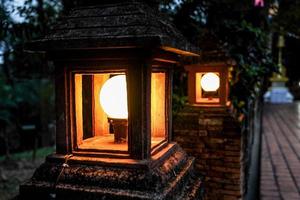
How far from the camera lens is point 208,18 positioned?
5168 mm

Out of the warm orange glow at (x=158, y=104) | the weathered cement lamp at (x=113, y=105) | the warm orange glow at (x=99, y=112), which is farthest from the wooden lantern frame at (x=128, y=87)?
the warm orange glow at (x=99, y=112)

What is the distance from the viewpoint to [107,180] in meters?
1.95

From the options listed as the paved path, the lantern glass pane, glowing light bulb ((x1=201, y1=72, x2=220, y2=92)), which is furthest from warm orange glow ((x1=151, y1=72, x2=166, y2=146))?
the paved path

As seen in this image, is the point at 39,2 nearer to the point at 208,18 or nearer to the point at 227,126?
the point at 208,18

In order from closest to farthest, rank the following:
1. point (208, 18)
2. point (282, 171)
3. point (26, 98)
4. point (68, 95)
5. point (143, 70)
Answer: point (143, 70) → point (68, 95) → point (208, 18) → point (282, 171) → point (26, 98)

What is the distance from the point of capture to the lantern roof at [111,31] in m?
1.75

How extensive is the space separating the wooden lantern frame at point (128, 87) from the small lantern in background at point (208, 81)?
2175mm

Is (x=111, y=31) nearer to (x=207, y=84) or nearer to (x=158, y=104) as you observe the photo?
(x=158, y=104)

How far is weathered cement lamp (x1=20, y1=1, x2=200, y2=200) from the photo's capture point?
1.85m

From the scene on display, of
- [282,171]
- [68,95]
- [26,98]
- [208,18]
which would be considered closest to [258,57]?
[208,18]

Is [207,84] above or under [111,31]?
under

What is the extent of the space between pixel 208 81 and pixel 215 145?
96cm

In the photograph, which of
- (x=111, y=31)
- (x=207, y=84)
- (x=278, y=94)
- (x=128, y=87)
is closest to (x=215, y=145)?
(x=207, y=84)

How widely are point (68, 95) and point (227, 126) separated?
2.80 m
